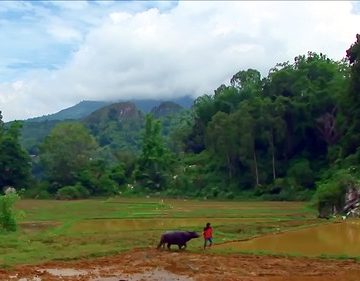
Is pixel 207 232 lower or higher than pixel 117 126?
lower

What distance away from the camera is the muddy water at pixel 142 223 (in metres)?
31.5

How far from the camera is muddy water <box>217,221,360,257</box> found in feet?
70.2

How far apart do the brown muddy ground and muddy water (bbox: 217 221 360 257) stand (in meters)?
2.40

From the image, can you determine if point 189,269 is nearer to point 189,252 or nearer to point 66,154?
point 189,252

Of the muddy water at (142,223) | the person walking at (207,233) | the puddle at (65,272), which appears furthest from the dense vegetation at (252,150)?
the puddle at (65,272)

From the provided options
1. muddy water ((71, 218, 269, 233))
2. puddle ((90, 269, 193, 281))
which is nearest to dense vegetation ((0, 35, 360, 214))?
muddy water ((71, 218, 269, 233))

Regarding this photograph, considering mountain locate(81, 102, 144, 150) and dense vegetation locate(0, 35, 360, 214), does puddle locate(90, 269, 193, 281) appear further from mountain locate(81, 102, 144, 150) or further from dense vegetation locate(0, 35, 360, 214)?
mountain locate(81, 102, 144, 150)

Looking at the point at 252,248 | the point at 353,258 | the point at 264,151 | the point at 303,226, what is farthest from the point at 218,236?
the point at 264,151

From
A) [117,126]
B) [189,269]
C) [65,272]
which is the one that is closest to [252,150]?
[189,269]

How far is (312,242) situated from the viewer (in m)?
23.8

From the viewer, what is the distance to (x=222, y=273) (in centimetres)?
1645

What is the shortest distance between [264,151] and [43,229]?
3365cm

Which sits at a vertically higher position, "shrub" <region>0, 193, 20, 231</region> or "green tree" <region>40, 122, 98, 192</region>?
"green tree" <region>40, 122, 98, 192</region>

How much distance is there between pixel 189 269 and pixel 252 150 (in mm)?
42489
